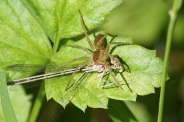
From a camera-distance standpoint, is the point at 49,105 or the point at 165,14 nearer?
the point at 49,105

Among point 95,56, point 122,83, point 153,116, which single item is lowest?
point 153,116

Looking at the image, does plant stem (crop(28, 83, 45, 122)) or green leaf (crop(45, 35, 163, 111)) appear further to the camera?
plant stem (crop(28, 83, 45, 122))

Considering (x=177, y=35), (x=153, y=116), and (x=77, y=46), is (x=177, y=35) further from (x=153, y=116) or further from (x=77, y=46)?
(x=77, y=46)

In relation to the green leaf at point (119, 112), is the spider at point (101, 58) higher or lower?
higher

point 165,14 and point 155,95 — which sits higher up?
point 165,14

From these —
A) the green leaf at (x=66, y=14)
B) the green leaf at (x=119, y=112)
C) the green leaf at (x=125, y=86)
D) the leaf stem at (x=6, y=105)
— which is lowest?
the green leaf at (x=119, y=112)

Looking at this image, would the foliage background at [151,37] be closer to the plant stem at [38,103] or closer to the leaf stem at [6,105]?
the plant stem at [38,103]

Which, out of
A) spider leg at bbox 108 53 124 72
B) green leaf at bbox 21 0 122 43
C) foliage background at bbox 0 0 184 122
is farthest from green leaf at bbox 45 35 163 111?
foliage background at bbox 0 0 184 122

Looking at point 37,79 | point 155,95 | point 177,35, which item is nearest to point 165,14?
point 177,35

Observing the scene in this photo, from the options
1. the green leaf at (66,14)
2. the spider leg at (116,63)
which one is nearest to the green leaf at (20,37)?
the green leaf at (66,14)

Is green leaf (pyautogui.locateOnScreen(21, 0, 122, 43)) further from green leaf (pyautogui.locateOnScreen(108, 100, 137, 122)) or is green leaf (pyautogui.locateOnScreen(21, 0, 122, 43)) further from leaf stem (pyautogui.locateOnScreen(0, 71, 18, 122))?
green leaf (pyautogui.locateOnScreen(108, 100, 137, 122))

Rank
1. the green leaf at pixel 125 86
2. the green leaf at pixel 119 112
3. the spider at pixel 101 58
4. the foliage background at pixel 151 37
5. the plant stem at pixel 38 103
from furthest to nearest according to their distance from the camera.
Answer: the foliage background at pixel 151 37 → the green leaf at pixel 119 112 → the plant stem at pixel 38 103 → the spider at pixel 101 58 → the green leaf at pixel 125 86
